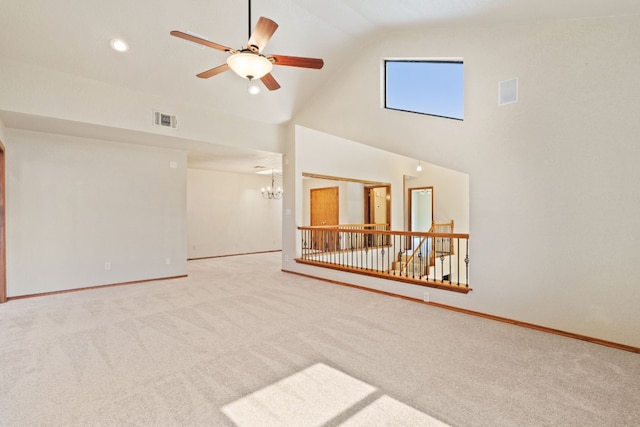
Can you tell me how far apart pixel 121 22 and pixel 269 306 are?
393 cm

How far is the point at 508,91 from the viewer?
3479 mm

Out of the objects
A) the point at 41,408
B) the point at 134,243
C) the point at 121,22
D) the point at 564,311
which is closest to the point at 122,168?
the point at 134,243

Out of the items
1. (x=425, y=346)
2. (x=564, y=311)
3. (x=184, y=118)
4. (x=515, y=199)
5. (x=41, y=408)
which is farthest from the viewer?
(x=184, y=118)

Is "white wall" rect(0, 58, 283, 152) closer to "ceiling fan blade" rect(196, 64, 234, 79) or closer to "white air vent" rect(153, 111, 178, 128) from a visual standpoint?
"white air vent" rect(153, 111, 178, 128)

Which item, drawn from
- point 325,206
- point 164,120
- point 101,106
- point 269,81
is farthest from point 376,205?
point 101,106

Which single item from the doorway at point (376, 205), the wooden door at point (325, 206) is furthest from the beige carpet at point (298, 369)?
the doorway at point (376, 205)

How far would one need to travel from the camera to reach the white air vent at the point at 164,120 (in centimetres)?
492

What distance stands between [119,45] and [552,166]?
5253 mm

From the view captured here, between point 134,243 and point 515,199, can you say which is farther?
point 134,243

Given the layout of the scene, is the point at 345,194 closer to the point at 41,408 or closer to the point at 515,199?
the point at 515,199

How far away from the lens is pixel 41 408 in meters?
1.98

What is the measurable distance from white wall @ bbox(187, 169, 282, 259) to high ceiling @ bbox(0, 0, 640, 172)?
12.9 ft

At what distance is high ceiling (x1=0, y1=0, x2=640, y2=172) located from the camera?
130 inches

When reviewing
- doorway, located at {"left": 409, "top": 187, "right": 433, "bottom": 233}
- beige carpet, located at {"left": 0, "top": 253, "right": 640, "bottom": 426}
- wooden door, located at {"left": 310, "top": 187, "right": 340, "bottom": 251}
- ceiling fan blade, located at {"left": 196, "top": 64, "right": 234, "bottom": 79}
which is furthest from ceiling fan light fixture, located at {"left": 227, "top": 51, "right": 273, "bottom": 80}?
doorway, located at {"left": 409, "top": 187, "right": 433, "bottom": 233}
